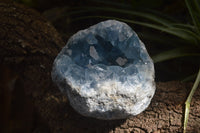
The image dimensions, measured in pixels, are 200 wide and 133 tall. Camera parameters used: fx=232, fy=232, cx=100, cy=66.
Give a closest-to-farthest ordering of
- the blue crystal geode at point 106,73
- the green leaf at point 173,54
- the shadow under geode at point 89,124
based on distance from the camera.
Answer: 1. the blue crystal geode at point 106,73
2. the shadow under geode at point 89,124
3. the green leaf at point 173,54

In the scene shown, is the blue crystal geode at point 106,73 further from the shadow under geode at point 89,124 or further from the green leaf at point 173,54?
the green leaf at point 173,54

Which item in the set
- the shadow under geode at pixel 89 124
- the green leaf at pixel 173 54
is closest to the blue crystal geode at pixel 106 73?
the shadow under geode at pixel 89 124

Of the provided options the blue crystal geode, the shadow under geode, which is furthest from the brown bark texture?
the blue crystal geode

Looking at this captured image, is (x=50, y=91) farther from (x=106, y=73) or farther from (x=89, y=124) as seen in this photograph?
(x=106, y=73)

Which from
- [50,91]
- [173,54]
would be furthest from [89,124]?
[173,54]

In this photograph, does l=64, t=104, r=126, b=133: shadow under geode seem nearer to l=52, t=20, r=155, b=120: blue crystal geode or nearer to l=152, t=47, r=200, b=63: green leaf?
l=52, t=20, r=155, b=120: blue crystal geode
